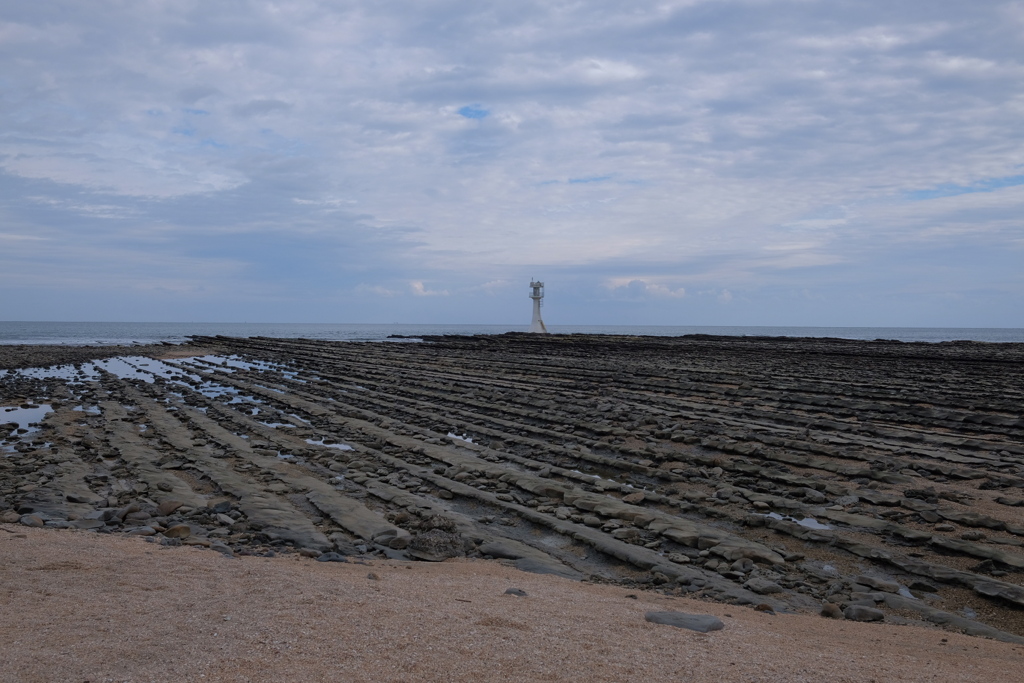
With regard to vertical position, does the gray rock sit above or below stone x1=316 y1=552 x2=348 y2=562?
above

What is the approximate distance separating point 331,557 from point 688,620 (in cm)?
372

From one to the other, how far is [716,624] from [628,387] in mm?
20056

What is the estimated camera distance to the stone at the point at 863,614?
6.16 meters

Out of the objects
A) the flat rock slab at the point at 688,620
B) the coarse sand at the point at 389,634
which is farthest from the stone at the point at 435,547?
the flat rock slab at the point at 688,620

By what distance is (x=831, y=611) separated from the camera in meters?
6.27

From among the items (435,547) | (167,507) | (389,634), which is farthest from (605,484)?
(389,634)

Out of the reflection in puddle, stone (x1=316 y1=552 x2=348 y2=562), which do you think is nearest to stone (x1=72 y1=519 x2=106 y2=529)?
stone (x1=316 y1=552 x2=348 y2=562)

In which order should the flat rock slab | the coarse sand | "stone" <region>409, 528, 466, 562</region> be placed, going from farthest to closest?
1. "stone" <region>409, 528, 466, 562</region>
2. the flat rock slab
3. the coarse sand

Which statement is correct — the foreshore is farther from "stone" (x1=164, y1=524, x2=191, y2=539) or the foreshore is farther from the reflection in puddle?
the reflection in puddle

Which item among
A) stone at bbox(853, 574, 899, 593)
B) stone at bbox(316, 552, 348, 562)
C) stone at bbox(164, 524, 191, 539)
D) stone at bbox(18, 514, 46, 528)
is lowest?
stone at bbox(853, 574, 899, 593)

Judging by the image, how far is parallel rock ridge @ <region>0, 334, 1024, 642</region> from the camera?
24.5 feet

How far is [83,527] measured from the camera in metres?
8.43

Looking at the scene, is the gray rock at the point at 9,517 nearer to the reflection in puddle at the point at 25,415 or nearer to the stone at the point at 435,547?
the stone at the point at 435,547

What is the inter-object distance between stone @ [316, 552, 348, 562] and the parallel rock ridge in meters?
0.17
